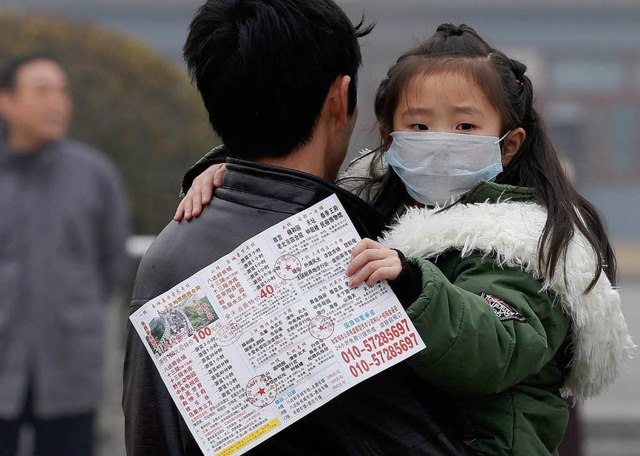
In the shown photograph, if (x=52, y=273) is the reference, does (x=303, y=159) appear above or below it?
above

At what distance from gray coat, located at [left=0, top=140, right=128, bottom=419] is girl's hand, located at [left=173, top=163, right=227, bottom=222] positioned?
3.01 meters

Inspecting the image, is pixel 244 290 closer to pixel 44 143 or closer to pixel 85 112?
pixel 44 143

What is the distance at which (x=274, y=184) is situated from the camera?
190 cm

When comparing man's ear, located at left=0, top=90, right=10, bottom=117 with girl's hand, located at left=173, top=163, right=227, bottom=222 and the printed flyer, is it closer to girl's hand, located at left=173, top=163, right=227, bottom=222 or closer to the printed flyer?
girl's hand, located at left=173, top=163, right=227, bottom=222

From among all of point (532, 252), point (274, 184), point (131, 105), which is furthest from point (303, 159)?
point (131, 105)

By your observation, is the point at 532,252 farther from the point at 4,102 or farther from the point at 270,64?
the point at 4,102

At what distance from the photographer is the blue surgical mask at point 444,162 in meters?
2.13

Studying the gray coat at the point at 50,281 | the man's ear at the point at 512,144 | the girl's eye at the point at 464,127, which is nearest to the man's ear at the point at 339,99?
the girl's eye at the point at 464,127

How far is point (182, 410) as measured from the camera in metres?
1.84

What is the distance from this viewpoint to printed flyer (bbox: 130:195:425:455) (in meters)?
1.78

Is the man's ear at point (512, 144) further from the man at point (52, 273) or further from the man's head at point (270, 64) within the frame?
the man at point (52, 273)

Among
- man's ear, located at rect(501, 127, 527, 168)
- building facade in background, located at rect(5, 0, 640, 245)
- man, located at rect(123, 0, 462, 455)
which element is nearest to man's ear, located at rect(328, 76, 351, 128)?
man, located at rect(123, 0, 462, 455)

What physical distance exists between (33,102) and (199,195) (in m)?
3.31

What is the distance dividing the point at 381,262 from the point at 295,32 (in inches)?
15.4
